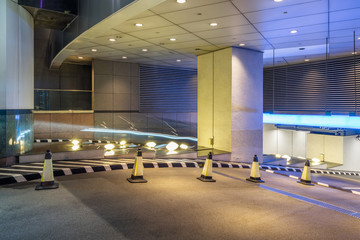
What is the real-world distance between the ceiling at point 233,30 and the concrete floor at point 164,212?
370cm

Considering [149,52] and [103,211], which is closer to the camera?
[103,211]

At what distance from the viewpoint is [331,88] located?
12141 mm

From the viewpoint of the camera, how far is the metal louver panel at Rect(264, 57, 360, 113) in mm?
11539

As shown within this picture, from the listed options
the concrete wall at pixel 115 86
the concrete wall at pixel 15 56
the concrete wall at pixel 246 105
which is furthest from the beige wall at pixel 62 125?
the concrete wall at pixel 246 105

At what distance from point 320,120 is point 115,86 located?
9.41m

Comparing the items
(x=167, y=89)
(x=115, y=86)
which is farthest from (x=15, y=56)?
(x=167, y=89)

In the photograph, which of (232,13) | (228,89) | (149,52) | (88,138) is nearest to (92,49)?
(149,52)

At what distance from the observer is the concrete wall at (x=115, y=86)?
12867 millimetres

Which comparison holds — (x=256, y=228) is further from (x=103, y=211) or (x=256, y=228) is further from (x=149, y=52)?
(x=149, y=52)

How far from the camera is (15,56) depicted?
20.7ft

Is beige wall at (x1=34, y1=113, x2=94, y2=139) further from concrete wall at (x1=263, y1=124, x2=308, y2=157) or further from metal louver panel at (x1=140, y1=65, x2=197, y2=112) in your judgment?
concrete wall at (x1=263, y1=124, x2=308, y2=157)

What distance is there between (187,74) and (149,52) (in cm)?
503

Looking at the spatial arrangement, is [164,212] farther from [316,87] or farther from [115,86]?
[316,87]

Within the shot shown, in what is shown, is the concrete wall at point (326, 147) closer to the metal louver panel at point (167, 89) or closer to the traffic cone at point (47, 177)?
the metal louver panel at point (167, 89)
